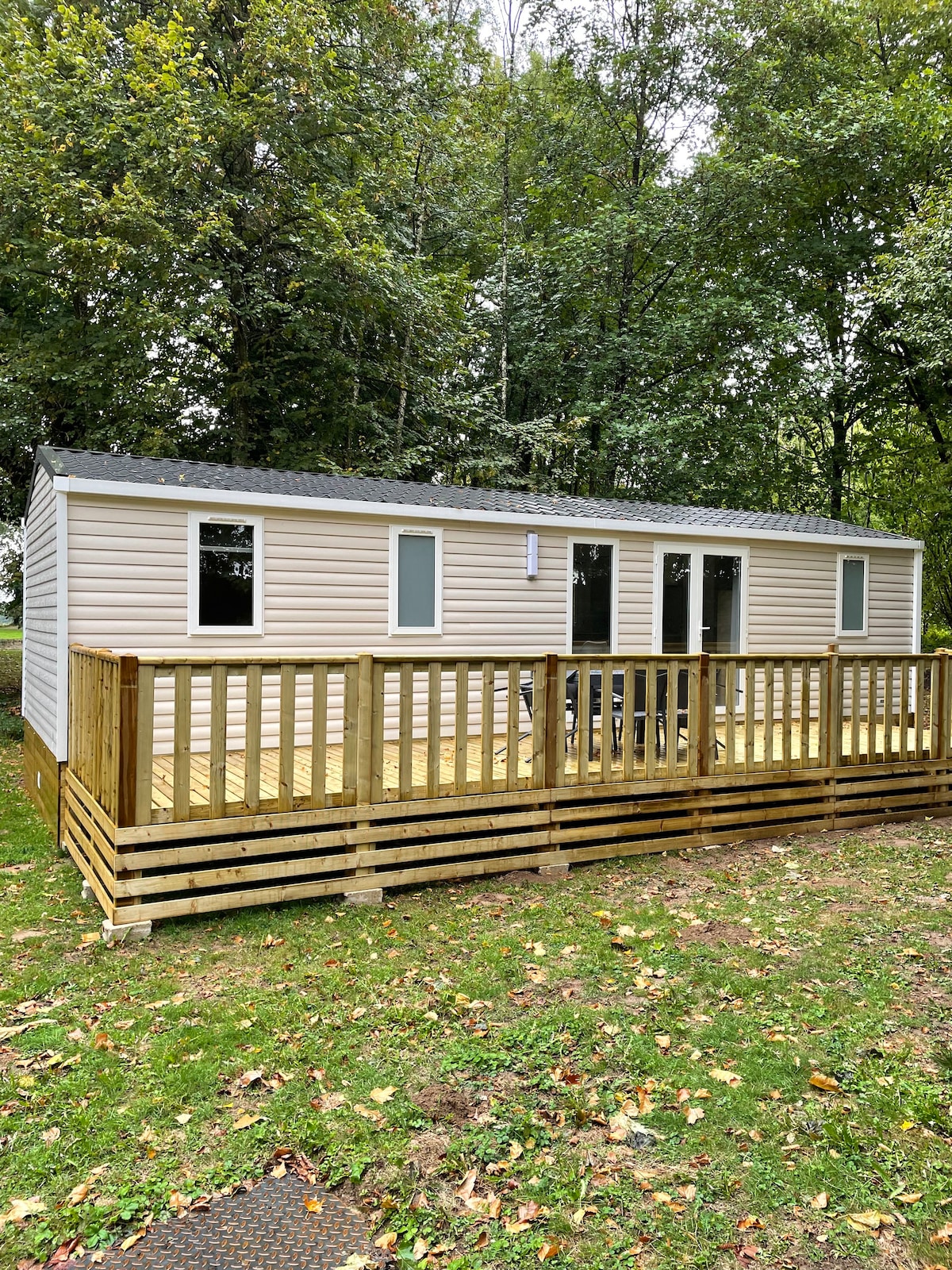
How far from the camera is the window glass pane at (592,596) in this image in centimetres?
851

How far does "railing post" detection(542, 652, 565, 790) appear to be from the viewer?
4.87 m

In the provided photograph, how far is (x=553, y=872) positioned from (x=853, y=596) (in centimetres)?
709

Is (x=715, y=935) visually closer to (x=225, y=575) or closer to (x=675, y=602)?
(x=225, y=575)

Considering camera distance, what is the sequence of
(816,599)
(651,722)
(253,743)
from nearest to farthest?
(253,743)
(651,722)
(816,599)

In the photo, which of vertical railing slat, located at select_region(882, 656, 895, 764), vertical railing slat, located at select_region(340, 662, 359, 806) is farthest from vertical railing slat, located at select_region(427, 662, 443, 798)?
vertical railing slat, located at select_region(882, 656, 895, 764)

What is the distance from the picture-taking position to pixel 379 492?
25.7 ft

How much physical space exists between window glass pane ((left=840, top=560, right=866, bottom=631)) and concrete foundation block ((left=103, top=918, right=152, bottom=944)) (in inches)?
352

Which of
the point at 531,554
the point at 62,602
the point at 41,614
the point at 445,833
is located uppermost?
the point at 531,554

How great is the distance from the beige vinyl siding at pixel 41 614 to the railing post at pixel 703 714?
448 centimetres

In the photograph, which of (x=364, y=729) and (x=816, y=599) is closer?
(x=364, y=729)

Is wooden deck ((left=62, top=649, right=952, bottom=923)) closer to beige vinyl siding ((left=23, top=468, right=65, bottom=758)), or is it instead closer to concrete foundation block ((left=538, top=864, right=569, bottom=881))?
concrete foundation block ((left=538, top=864, right=569, bottom=881))

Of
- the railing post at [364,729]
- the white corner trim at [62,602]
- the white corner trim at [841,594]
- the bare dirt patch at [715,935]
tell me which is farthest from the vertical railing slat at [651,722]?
the white corner trim at [841,594]

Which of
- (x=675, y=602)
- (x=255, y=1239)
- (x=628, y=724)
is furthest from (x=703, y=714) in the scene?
A: (x=255, y=1239)

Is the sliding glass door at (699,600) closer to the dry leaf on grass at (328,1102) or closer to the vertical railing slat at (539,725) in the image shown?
the vertical railing slat at (539,725)
